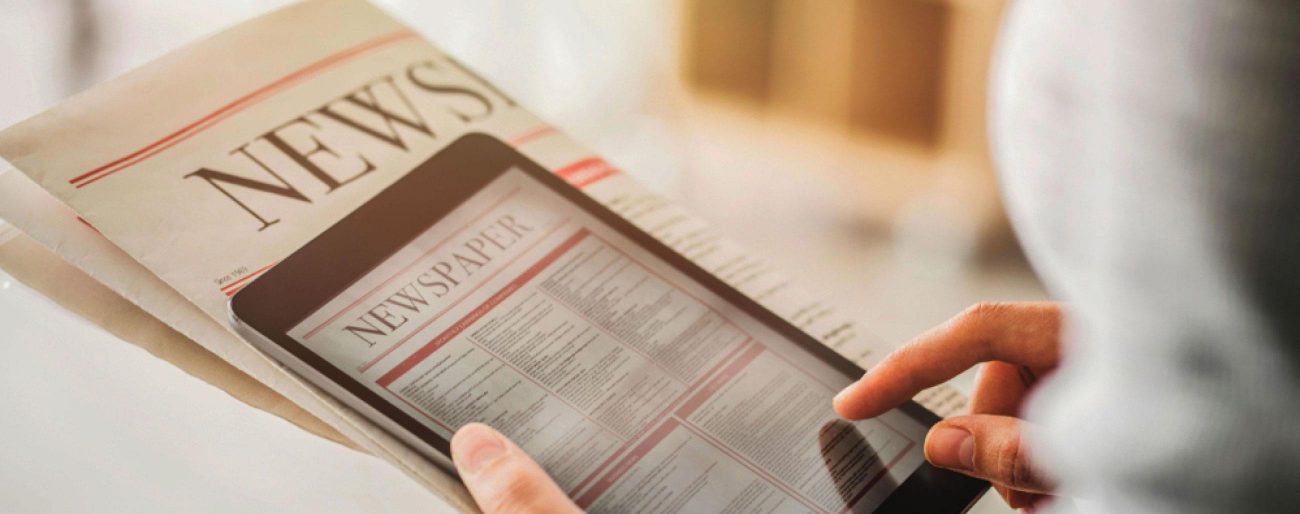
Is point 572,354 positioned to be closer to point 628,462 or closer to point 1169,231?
point 628,462

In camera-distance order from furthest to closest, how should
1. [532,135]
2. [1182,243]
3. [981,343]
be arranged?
[532,135]
[981,343]
[1182,243]

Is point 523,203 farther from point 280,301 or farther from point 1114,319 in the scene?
point 1114,319

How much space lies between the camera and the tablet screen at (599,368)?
47 centimetres

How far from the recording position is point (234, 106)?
0.58m

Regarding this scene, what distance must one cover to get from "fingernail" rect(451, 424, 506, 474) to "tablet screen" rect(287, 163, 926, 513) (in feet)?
0.05

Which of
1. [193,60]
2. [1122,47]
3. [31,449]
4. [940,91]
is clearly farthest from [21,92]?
[940,91]

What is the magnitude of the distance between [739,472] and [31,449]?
1.05ft

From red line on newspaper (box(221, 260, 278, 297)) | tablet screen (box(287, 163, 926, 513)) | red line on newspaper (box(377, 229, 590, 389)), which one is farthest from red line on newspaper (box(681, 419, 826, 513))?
red line on newspaper (box(221, 260, 278, 297))

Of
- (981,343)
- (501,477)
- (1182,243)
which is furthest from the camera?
(981,343)

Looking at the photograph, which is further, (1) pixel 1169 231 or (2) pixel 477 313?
(2) pixel 477 313

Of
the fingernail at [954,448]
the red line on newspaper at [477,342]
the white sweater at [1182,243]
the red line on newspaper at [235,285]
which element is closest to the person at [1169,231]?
the white sweater at [1182,243]

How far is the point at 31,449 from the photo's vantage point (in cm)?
48

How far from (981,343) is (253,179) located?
1.26 ft

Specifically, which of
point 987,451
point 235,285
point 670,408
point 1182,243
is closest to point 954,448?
point 987,451
